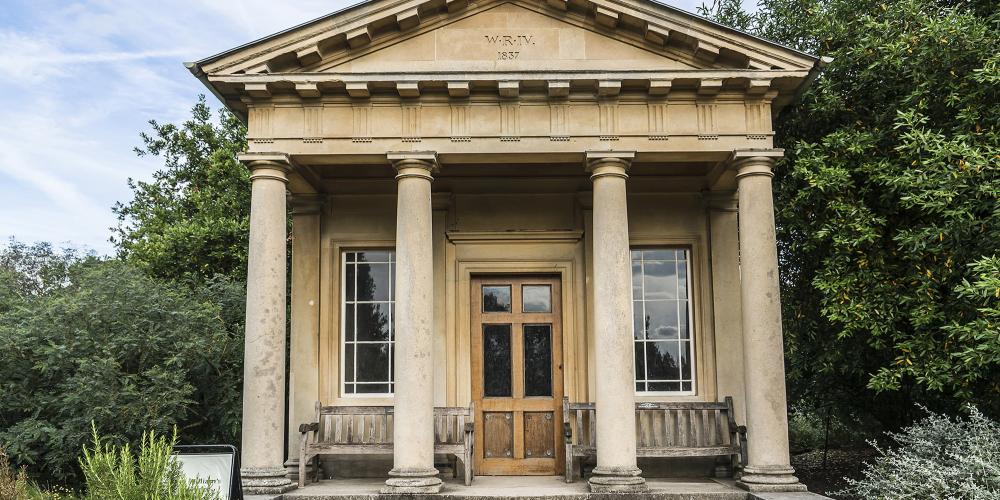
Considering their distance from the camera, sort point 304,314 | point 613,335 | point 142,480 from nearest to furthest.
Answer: point 142,480, point 613,335, point 304,314

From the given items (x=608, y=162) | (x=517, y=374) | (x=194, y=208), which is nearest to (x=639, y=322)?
(x=517, y=374)

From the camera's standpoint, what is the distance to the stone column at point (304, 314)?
10.4 meters

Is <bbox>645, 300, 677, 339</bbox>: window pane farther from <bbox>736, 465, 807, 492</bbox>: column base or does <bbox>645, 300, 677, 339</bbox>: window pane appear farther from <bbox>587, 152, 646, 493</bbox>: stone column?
<bbox>736, 465, 807, 492</bbox>: column base

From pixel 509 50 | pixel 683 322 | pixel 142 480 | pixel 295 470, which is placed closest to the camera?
pixel 142 480

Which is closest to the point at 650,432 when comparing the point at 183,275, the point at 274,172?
the point at 274,172

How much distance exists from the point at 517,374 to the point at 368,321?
217 centimetres

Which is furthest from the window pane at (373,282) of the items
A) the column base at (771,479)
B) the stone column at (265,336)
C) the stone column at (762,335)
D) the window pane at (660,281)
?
the column base at (771,479)

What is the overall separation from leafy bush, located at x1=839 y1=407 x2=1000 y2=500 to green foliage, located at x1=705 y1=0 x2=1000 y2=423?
1.84 ft

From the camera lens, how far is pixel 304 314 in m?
10.6

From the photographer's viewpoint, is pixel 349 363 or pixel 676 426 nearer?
pixel 676 426

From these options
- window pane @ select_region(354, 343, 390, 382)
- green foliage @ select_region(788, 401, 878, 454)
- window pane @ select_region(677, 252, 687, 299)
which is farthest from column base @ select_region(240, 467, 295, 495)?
green foliage @ select_region(788, 401, 878, 454)

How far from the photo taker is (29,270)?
108ft

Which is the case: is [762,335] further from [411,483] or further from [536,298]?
[411,483]

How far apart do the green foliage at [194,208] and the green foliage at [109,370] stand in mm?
3950
